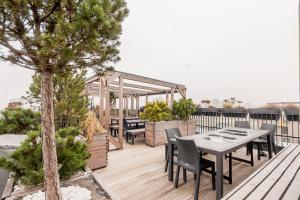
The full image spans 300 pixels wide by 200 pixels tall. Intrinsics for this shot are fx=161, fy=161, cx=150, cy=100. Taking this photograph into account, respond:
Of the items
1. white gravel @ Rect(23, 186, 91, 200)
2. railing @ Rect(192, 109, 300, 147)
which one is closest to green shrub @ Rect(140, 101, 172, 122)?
railing @ Rect(192, 109, 300, 147)

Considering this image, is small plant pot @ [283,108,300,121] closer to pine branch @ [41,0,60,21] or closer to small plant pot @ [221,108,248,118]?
small plant pot @ [221,108,248,118]

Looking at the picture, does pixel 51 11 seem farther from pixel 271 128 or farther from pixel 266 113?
pixel 266 113

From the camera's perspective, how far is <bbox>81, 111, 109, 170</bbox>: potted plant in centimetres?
376

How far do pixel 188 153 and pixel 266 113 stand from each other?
4045 millimetres

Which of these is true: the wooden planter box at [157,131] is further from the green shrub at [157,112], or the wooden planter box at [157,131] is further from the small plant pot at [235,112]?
the small plant pot at [235,112]

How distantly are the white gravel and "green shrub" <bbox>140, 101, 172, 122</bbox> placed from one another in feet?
13.9

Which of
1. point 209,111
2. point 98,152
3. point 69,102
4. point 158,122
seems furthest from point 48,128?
point 209,111

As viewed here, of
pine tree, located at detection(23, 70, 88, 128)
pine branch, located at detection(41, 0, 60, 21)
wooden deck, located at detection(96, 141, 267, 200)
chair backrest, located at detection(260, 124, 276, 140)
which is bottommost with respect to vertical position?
wooden deck, located at detection(96, 141, 267, 200)

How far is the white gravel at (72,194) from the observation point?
1.92 meters

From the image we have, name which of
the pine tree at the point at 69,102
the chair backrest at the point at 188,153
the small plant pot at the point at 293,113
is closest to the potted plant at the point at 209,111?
the small plant pot at the point at 293,113

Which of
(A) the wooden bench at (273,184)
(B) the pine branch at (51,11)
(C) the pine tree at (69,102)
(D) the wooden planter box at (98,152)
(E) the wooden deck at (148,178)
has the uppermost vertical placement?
(B) the pine branch at (51,11)

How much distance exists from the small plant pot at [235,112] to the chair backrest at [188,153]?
4246mm

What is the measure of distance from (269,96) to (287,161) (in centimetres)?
1220

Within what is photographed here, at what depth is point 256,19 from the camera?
6828 millimetres
